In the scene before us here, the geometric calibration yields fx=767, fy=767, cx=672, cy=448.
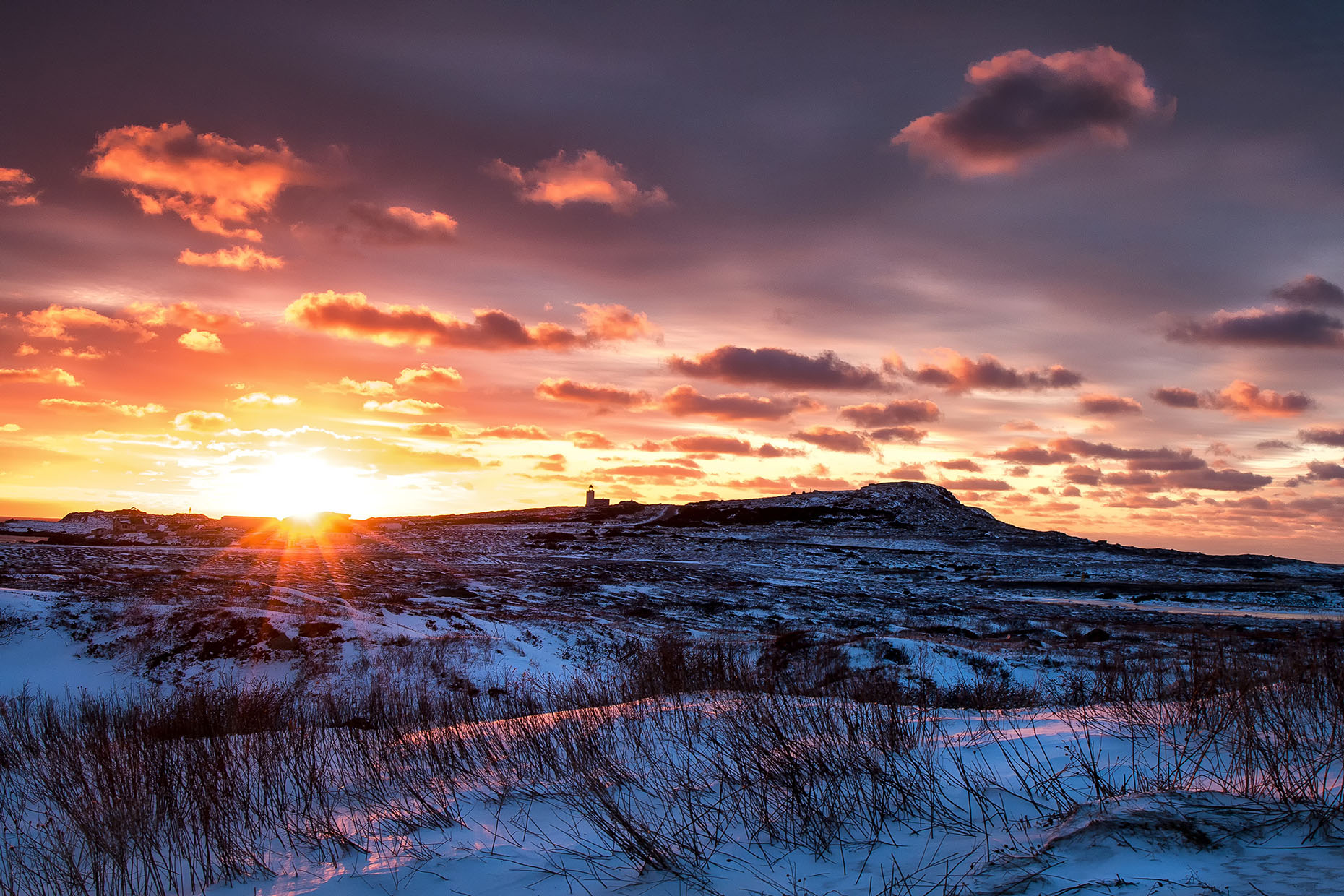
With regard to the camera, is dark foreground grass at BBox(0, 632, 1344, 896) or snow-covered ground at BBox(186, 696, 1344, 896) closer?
snow-covered ground at BBox(186, 696, 1344, 896)

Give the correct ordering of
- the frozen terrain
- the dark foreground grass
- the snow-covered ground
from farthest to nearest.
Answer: the dark foreground grass < the frozen terrain < the snow-covered ground

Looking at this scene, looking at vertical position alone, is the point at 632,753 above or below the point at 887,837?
below

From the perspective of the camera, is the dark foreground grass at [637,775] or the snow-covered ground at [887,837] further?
the dark foreground grass at [637,775]

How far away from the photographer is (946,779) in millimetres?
5168

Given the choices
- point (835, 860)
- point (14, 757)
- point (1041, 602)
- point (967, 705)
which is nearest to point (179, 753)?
point (14, 757)

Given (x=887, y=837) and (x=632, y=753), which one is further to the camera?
(x=632, y=753)

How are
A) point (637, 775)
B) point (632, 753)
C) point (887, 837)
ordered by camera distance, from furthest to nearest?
point (632, 753) < point (637, 775) < point (887, 837)

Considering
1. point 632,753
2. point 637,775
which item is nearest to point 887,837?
point 637,775

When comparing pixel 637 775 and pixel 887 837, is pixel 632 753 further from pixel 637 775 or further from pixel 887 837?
pixel 887 837

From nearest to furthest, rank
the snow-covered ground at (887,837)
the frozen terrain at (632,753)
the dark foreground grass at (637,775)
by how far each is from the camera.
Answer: the snow-covered ground at (887,837)
the frozen terrain at (632,753)
the dark foreground grass at (637,775)

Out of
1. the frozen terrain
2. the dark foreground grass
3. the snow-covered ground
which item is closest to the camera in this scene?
the snow-covered ground

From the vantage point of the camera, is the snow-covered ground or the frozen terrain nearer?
the snow-covered ground

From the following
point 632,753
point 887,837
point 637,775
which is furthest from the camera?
point 632,753

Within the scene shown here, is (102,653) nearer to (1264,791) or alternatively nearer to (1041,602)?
(1264,791)
